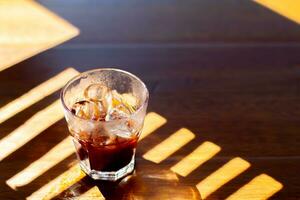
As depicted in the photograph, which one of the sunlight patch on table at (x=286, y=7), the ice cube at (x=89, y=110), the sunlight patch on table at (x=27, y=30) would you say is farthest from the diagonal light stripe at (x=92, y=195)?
the sunlight patch on table at (x=286, y=7)

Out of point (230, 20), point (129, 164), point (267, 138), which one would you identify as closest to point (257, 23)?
point (230, 20)

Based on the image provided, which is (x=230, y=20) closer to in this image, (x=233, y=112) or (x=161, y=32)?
(x=161, y=32)

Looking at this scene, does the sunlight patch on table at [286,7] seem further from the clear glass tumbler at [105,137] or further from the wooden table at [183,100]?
the clear glass tumbler at [105,137]

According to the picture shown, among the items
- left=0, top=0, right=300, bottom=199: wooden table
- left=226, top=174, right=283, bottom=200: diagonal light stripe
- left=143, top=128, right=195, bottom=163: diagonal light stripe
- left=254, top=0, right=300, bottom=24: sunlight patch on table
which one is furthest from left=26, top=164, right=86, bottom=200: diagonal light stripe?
left=254, top=0, right=300, bottom=24: sunlight patch on table

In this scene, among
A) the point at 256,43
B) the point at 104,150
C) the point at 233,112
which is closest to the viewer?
the point at 104,150

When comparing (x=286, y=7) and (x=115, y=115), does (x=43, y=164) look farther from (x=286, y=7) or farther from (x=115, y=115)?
(x=286, y=7)
